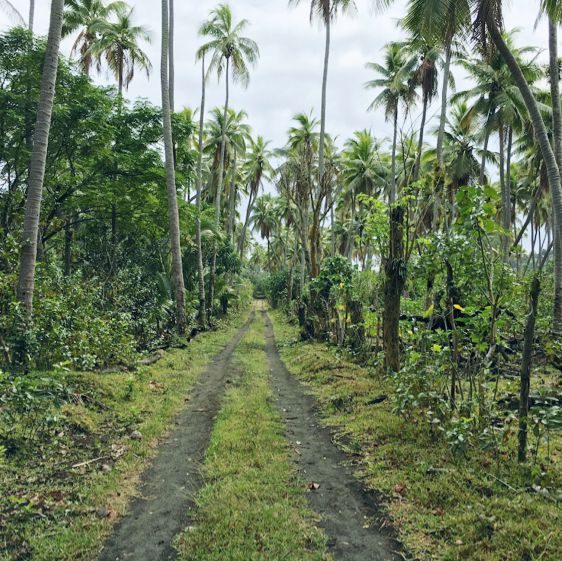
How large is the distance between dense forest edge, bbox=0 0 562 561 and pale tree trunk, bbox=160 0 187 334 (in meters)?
0.08

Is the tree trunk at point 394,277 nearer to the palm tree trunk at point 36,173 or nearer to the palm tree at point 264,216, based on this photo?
the palm tree trunk at point 36,173

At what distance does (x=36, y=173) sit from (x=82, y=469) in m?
5.99

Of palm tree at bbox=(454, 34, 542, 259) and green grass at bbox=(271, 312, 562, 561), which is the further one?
palm tree at bbox=(454, 34, 542, 259)

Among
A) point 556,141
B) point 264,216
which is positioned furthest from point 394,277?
point 264,216

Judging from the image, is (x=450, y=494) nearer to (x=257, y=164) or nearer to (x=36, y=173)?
(x=36, y=173)

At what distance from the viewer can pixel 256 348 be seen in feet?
53.6

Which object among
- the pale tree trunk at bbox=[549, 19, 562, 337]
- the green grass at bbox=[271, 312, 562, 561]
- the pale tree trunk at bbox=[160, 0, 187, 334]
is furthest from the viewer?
the pale tree trunk at bbox=[160, 0, 187, 334]

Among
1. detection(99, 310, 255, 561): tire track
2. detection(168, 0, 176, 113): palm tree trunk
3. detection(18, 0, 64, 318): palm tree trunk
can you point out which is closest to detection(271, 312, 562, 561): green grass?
detection(99, 310, 255, 561): tire track

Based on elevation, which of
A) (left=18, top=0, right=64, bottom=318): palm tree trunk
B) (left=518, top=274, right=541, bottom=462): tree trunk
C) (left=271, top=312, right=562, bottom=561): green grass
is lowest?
(left=271, top=312, right=562, bottom=561): green grass

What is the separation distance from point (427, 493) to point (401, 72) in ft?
80.4

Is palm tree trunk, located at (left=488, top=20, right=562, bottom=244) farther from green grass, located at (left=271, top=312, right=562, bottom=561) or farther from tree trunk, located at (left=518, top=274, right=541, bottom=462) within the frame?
tree trunk, located at (left=518, top=274, right=541, bottom=462)

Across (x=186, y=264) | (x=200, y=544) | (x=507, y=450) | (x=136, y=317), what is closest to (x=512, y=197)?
(x=186, y=264)

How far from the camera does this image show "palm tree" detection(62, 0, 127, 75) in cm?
2050

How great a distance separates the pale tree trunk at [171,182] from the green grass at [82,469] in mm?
7190
